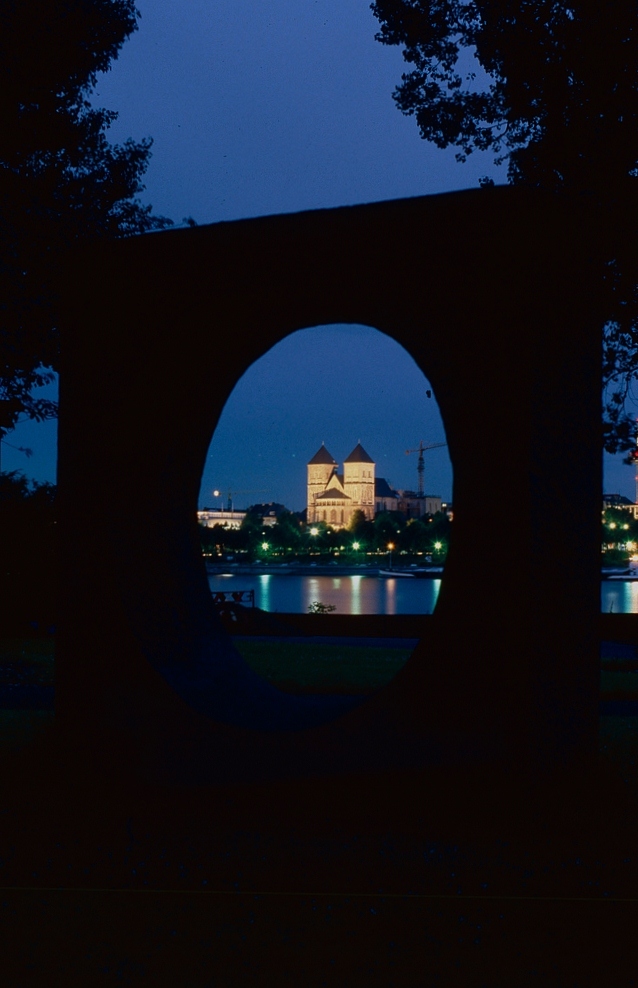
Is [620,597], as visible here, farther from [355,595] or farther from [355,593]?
[355,593]

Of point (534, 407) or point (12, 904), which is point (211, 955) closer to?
point (12, 904)

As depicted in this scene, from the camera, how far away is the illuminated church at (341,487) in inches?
2003

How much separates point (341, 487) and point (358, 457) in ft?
62.9

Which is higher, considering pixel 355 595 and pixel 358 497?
pixel 358 497

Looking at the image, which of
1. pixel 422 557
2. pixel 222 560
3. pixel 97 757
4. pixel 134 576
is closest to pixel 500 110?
pixel 134 576

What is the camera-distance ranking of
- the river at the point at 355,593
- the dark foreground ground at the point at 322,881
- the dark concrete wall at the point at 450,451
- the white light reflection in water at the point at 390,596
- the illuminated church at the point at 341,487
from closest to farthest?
the dark foreground ground at the point at 322,881, the dark concrete wall at the point at 450,451, the white light reflection in water at the point at 390,596, the river at the point at 355,593, the illuminated church at the point at 341,487

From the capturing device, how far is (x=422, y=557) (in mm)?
62875

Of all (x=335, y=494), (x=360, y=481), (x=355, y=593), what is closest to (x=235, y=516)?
(x=335, y=494)

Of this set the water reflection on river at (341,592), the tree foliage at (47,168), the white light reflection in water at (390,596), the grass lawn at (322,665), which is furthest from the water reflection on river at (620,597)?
the tree foliage at (47,168)

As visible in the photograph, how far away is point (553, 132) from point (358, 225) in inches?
216

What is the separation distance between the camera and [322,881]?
362 cm

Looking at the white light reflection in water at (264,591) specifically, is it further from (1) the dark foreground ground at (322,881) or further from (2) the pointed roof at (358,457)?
(1) the dark foreground ground at (322,881)

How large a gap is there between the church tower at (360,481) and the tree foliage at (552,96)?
41505mm

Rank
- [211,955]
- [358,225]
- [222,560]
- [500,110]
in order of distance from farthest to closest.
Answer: [222,560] → [500,110] → [358,225] → [211,955]
